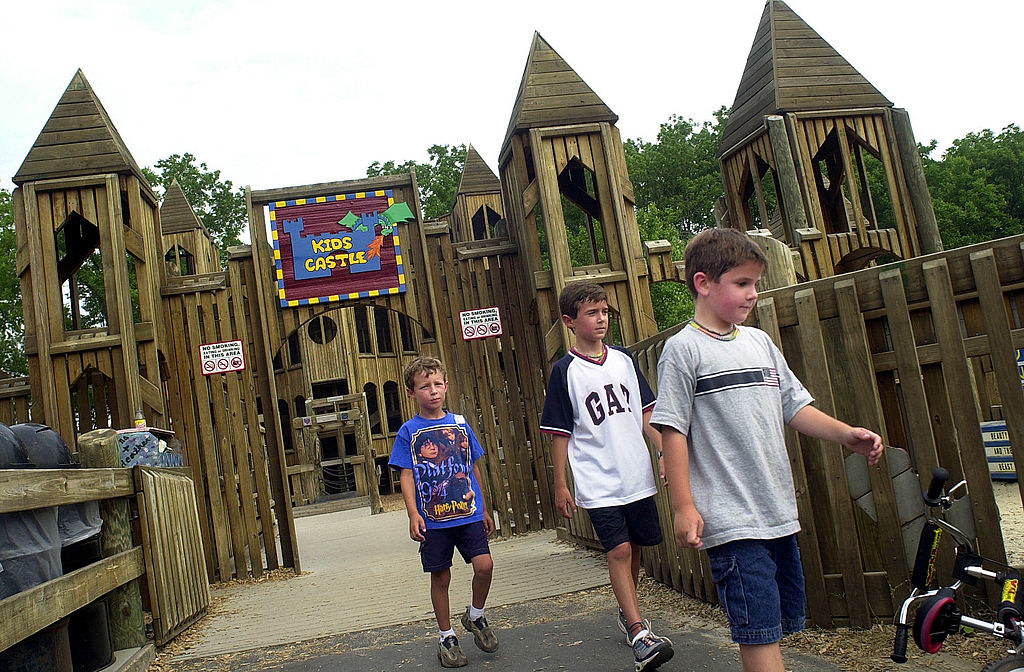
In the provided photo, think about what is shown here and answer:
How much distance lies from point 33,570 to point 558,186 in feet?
22.7

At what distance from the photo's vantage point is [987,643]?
3.68 metres

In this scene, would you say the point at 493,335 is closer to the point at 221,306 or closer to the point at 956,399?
the point at 221,306

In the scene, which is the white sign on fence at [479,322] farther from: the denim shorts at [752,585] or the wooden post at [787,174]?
the denim shorts at [752,585]

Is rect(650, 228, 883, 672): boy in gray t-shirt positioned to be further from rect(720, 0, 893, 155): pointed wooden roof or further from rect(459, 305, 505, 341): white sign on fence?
rect(720, 0, 893, 155): pointed wooden roof

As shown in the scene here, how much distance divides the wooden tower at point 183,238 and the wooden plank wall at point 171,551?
36.4 feet

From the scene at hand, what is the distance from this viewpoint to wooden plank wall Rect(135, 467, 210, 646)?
5.88 metres

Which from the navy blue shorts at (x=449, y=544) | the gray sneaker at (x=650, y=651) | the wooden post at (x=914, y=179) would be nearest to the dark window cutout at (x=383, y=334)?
the wooden post at (x=914, y=179)

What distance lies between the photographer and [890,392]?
4.20 meters

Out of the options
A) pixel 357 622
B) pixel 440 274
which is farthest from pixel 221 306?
pixel 357 622

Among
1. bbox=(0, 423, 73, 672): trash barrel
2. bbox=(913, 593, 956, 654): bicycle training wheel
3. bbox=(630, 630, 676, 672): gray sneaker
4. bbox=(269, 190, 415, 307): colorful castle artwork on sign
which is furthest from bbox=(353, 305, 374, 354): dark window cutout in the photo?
bbox=(913, 593, 956, 654): bicycle training wheel

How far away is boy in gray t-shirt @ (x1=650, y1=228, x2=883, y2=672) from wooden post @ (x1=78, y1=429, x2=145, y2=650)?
3967 millimetres

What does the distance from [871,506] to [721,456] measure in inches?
60.3

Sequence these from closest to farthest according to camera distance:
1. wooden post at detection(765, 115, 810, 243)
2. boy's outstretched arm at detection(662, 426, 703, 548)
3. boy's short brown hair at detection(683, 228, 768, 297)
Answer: boy's outstretched arm at detection(662, 426, 703, 548) → boy's short brown hair at detection(683, 228, 768, 297) → wooden post at detection(765, 115, 810, 243)

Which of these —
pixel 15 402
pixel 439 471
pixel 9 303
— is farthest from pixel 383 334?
pixel 439 471
